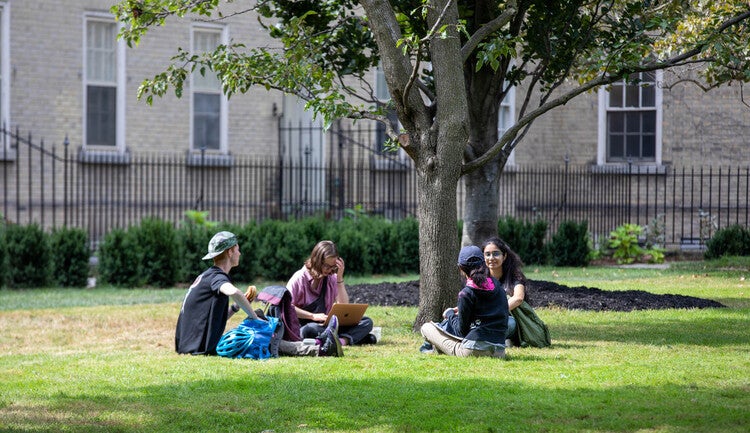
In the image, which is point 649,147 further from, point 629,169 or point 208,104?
point 208,104

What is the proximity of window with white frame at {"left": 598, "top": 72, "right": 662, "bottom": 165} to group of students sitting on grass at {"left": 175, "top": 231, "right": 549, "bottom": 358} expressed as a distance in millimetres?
14396

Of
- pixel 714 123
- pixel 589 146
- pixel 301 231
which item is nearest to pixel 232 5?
pixel 301 231

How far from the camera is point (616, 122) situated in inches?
923

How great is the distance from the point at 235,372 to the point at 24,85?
1315cm

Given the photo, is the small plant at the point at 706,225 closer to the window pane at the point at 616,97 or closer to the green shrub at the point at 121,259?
the window pane at the point at 616,97

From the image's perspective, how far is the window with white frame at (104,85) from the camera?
20.2 meters

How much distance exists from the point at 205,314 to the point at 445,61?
127 inches

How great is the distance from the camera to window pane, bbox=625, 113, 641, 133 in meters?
23.2

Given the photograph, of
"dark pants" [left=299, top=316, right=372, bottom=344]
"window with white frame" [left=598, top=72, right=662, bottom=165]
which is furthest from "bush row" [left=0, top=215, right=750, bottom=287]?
"dark pants" [left=299, top=316, right=372, bottom=344]

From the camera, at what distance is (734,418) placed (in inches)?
238

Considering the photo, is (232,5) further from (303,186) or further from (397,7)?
(397,7)

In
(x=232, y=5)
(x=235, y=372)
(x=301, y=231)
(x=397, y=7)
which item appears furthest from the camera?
(x=232, y=5)

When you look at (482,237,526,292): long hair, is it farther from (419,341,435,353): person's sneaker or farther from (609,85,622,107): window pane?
(609,85,622,107): window pane

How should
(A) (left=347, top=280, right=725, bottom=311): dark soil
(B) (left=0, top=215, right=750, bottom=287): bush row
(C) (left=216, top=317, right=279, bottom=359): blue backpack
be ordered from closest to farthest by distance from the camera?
(C) (left=216, top=317, right=279, bottom=359): blue backpack
(A) (left=347, top=280, right=725, bottom=311): dark soil
(B) (left=0, top=215, right=750, bottom=287): bush row
